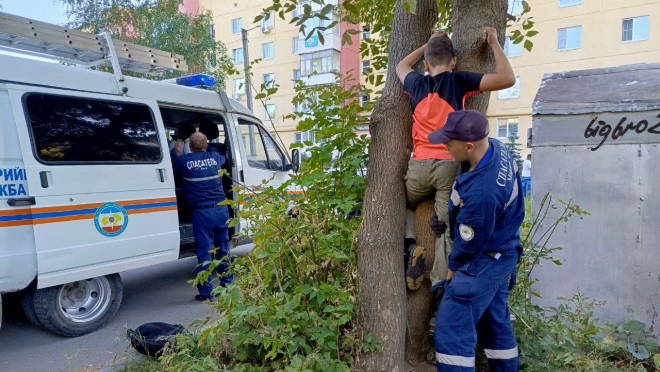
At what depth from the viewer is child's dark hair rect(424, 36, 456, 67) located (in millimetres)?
2465

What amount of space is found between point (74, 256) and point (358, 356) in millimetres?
2744

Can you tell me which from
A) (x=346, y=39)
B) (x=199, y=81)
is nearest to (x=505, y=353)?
(x=346, y=39)

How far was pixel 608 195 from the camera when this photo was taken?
3.23m

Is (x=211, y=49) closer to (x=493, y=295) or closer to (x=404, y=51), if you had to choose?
(x=404, y=51)

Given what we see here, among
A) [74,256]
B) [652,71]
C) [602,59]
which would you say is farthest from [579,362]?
[602,59]

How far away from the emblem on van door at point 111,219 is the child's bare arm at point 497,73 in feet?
11.0

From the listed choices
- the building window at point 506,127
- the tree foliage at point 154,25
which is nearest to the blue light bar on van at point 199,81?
the tree foliage at point 154,25

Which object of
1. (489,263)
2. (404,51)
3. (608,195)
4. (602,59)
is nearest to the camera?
(489,263)

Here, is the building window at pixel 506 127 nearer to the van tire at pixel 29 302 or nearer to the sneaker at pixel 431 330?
the sneaker at pixel 431 330

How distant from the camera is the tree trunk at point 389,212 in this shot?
7.77ft

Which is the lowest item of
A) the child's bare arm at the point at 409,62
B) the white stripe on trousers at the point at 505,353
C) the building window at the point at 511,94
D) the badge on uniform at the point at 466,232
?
the white stripe on trousers at the point at 505,353

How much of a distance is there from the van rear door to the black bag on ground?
101 centimetres

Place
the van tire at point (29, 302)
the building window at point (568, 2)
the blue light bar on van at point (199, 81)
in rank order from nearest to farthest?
the van tire at point (29, 302), the blue light bar on van at point (199, 81), the building window at point (568, 2)

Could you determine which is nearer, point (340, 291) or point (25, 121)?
point (340, 291)
